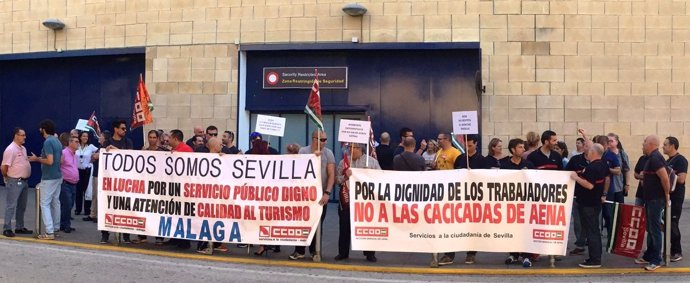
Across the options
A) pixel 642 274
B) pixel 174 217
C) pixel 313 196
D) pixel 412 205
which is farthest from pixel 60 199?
pixel 642 274

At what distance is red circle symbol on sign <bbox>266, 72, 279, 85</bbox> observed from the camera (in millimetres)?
16922

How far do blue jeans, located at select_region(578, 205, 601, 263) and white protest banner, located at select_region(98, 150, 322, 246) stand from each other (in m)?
3.51

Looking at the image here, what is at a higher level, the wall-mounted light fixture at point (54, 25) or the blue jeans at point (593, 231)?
the wall-mounted light fixture at point (54, 25)

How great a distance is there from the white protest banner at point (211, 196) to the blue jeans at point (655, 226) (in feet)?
14.0

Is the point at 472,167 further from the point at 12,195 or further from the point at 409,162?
the point at 12,195

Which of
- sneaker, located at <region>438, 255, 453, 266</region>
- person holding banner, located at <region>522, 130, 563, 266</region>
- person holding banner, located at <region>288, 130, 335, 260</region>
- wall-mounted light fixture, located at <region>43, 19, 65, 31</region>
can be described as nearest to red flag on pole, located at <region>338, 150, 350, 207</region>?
person holding banner, located at <region>288, 130, 335, 260</region>

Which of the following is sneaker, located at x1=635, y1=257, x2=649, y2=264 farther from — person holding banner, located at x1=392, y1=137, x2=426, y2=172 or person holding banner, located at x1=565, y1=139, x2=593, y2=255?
person holding banner, located at x1=392, y1=137, x2=426, y2=172

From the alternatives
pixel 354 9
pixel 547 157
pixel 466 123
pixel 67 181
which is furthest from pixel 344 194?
pixel 354 9

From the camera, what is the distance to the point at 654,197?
8.77m

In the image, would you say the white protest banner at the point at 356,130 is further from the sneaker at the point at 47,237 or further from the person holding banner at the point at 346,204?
the sneaker at the point at 47,237

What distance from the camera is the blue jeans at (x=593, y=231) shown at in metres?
8.92

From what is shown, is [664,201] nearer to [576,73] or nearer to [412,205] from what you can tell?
[412,205]

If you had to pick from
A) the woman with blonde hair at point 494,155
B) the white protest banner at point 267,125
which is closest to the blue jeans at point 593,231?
the woman with blonde hair at point 494,155

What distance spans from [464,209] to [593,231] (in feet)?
5.54
